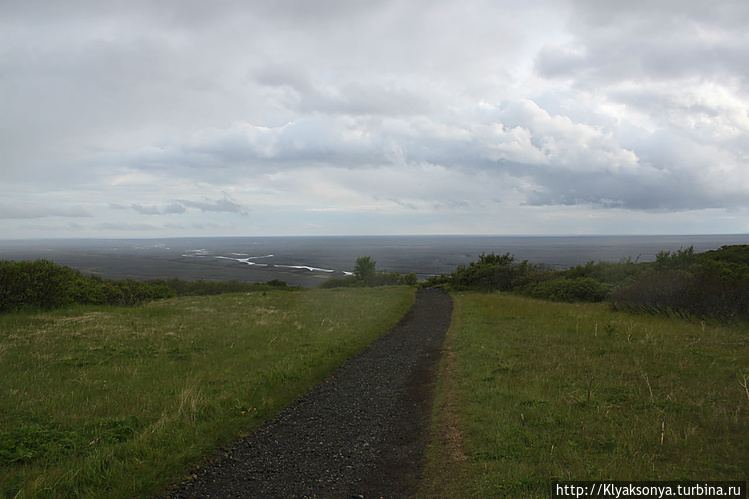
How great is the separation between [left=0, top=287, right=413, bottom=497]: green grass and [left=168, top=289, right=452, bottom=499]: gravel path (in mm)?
517

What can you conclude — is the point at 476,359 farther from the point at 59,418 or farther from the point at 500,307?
the point at 500,307

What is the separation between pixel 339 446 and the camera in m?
5.99

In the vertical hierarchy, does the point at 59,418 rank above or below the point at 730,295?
below

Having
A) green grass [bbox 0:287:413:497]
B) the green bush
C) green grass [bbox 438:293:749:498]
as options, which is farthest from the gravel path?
the green bush

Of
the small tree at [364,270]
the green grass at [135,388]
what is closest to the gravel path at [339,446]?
the green grass at [135,388]

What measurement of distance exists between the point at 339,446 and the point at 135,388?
5014mm

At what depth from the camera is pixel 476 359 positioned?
10.8m

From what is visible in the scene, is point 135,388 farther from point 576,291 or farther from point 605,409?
point 576,291

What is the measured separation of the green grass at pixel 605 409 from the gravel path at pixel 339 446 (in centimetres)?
93

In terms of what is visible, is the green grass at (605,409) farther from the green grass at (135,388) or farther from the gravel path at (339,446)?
the green grass at (135,388)

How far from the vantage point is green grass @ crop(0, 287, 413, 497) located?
505 cm

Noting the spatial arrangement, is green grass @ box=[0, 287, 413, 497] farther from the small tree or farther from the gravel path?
the small tree

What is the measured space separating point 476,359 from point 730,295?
37.9 ft

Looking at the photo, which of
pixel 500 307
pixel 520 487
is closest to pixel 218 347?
pixel 520 487
